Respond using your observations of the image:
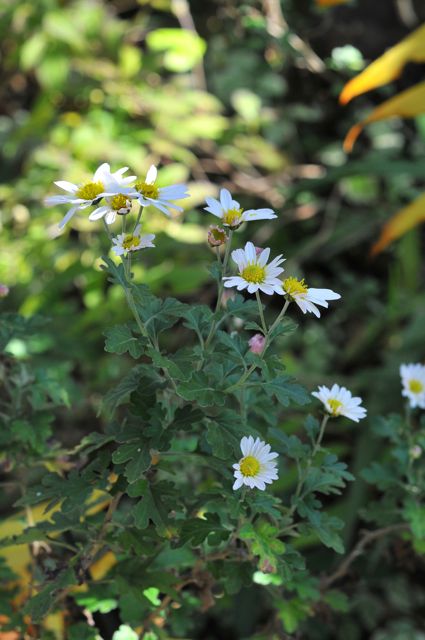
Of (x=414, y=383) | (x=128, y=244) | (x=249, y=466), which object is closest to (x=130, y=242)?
(x=128, y=244)

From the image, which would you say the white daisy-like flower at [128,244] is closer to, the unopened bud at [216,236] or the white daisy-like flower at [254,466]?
the unopened bud at [216,236]

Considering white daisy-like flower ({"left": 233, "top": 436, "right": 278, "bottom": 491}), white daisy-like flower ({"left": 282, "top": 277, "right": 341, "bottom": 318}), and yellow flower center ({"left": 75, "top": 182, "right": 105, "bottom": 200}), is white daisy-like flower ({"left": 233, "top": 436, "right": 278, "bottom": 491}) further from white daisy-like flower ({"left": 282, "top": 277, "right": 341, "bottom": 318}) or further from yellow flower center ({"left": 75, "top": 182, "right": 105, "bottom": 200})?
yellow flower center ({"left": 75, "top": 182, "right": 105, "bottom": 200})

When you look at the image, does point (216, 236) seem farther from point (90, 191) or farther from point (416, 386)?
point (416, 386)

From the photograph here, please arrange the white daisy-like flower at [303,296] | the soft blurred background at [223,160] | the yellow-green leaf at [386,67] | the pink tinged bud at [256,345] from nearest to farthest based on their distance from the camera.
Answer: the white daisy-like flower at [303,296]
the pink tinged bud at [256,345]
the yellow-green leaf at [386,67]
the soft blurred background at [223,160]

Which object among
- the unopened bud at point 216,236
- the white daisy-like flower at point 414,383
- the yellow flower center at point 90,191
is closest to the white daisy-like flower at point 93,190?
the yellow flower center at point 90,191

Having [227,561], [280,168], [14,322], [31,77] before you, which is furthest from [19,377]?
[31,77]

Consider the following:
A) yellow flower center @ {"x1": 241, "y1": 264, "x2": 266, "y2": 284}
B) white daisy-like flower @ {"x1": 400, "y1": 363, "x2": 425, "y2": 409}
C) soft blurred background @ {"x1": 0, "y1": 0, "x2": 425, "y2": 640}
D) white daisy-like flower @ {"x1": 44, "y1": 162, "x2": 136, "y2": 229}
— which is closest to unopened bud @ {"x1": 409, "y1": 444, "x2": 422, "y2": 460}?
white daisy-like flower @ {"x1": 400, "y1": 363, "x2": 425, "y2": 409}

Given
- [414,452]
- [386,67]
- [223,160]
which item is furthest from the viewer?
[223,160]
